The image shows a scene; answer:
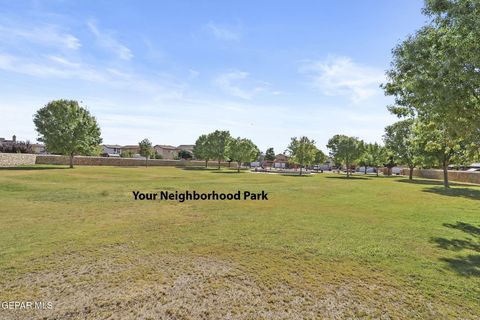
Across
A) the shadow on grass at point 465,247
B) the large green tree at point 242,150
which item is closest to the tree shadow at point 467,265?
the shadow on grass at point 465,247

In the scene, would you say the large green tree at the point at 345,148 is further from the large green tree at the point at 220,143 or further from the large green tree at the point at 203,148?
the large green tree at the point at 203,148

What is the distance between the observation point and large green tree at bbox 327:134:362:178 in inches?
2119

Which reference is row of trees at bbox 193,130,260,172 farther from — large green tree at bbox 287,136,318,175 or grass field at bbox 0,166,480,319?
grass field at bbox 0,166,480,319

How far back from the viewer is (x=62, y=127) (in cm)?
4881

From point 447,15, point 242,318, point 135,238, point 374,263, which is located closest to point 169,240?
point 135,238

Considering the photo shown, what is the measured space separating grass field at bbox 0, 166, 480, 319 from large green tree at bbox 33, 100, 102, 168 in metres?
42.5

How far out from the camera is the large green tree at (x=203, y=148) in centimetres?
7606

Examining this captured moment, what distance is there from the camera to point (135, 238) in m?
8.62

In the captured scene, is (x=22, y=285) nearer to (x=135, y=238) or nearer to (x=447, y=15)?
(x=135, y=238)

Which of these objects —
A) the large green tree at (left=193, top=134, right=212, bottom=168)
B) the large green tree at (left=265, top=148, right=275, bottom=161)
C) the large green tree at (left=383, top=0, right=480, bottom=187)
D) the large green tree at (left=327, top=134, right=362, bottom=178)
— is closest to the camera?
the large green tree at (left=383, top=0, right=480, bottom=187)

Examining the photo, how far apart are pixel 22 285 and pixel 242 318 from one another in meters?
4.34

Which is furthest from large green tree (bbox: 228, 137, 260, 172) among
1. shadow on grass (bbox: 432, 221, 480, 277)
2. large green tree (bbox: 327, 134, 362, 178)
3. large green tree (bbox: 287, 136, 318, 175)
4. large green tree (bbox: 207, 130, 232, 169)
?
shadow on grass (bbox: 432, 221, 480, 277)

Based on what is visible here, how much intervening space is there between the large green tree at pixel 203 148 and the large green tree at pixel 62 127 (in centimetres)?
3106

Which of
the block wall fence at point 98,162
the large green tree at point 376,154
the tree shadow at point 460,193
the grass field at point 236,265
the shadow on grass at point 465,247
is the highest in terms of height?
the large green tree at point 376,154
